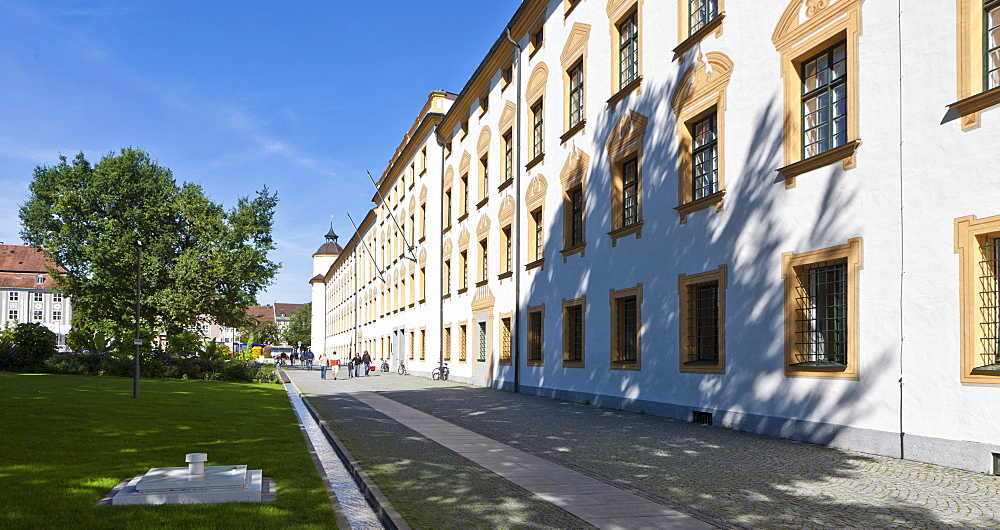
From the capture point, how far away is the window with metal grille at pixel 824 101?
12430 millimetres

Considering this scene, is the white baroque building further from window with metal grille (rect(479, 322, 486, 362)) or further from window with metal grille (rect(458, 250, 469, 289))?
window with metal grille (rect(458, 250, 469, 289))

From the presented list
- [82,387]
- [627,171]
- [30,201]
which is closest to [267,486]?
[627,171]

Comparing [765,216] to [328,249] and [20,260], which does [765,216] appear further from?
[20,260]

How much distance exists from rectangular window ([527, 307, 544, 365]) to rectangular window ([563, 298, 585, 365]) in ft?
7.32

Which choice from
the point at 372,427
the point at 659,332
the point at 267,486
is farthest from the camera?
the point at 659,332

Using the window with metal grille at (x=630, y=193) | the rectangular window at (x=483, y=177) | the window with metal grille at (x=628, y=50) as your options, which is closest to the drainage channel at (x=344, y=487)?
the window with metal grille at (x=630, y=193)

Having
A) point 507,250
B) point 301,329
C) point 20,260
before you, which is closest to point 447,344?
point 507,250

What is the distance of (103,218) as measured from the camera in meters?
42.2

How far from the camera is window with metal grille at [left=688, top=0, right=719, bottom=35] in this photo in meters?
15.8

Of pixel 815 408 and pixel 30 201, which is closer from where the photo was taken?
pixel 815 408

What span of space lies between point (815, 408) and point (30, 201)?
4467cm

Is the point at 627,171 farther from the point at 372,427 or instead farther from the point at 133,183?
the point at 133,183

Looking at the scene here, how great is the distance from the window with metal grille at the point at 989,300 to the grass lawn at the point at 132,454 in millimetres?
8079

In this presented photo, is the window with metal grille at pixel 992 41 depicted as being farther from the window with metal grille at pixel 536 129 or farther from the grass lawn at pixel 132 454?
the window with metal grille at pixel 536 129
